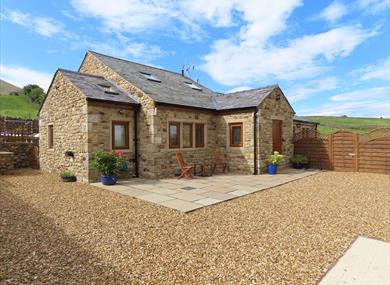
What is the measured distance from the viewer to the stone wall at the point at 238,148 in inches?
439

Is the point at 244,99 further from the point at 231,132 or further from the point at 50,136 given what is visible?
the point at 50,136

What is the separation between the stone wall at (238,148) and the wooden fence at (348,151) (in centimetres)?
413

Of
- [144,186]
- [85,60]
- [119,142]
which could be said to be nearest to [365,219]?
[144,186]

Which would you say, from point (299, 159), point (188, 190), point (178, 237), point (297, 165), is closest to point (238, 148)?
point (299, 159)

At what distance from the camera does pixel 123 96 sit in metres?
10.3

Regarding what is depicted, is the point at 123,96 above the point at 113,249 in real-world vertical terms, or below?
above

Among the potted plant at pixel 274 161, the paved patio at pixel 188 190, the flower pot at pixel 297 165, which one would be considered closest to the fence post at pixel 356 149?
the flower pot at pixel 297 165

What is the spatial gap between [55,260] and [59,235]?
97 centimetres

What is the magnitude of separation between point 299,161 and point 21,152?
15.2 meters

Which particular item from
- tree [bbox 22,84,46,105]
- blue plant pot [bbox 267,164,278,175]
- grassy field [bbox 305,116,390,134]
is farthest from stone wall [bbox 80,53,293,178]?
tree [bbox 22,84,46,105]

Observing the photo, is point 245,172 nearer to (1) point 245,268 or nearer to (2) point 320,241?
(2) point 320,241

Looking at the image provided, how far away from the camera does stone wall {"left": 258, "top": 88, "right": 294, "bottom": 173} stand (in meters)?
11.1

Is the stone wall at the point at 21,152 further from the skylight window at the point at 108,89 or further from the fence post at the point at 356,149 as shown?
the fence post at the point at 356,149

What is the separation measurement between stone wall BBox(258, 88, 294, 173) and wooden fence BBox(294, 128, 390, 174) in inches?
35.1
